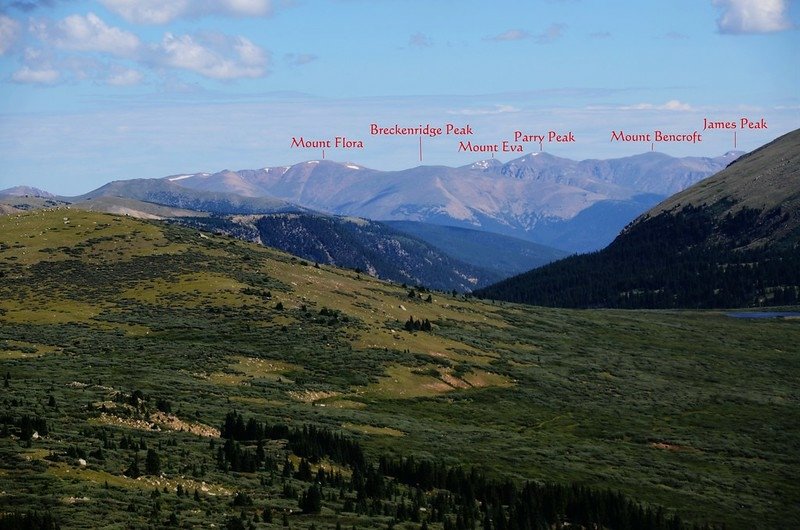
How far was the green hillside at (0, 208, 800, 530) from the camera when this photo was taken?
6011cm

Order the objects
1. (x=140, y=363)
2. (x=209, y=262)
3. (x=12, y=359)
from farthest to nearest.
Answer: (x=209, y=262) < (x=140, y=363) < (x=12, y=359)

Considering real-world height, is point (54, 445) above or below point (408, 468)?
above

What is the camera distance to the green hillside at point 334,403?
60.1 m

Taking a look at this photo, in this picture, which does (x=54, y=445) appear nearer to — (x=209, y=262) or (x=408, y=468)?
(x=408, y=468)

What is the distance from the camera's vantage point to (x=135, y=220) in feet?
634

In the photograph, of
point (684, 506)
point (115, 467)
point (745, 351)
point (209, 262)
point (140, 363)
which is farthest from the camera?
point (745, 351)

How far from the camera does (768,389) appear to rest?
14762 centimetres

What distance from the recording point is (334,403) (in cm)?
10725

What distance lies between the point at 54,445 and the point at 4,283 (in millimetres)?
92797

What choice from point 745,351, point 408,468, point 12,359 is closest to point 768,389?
point 745,351

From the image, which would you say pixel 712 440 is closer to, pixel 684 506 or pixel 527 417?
pixel 527 417

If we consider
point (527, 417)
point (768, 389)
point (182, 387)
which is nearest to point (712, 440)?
point (527, 417)

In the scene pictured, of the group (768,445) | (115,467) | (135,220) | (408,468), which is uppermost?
(135,220)

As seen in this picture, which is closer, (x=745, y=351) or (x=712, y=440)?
(x=712, y=440)
